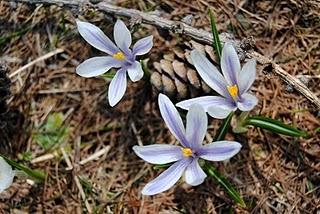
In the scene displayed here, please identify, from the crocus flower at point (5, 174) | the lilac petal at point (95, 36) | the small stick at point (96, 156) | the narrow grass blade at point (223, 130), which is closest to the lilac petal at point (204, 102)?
the narrow grass blade at point (223, 130)

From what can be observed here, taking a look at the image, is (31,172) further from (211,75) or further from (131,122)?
(211,75)

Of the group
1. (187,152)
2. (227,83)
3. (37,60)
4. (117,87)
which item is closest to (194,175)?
(187,152)

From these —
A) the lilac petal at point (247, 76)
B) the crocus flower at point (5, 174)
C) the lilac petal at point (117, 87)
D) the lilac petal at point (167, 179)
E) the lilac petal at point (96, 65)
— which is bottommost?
the crocus flower at point (5, 174)

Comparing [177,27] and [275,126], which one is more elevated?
[177,27]

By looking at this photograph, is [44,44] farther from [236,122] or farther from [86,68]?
[236,122]

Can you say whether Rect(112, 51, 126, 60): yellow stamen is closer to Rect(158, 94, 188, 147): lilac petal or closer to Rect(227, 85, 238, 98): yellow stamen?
Rect(158, 94, 188, 147): lilac petal

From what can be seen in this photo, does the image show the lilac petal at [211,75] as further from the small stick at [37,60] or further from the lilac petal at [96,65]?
the small stick at [37,60]
